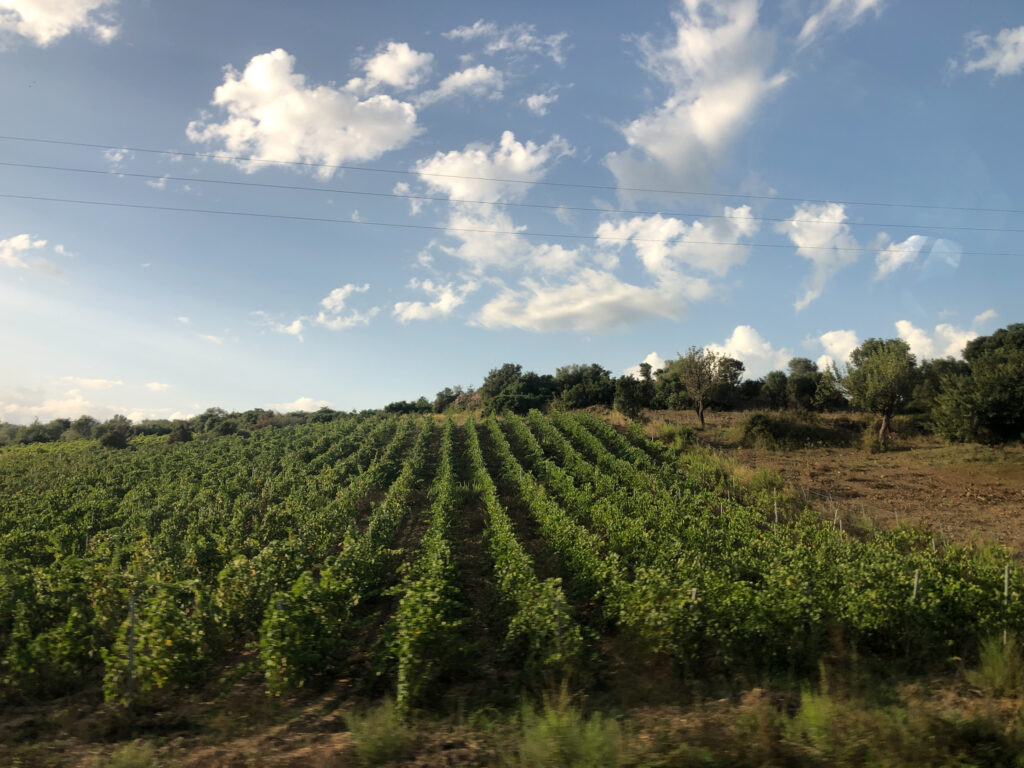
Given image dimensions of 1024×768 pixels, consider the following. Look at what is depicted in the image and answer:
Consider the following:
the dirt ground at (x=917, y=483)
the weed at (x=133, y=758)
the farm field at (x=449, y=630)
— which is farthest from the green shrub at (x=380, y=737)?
the dirt ground at (x=917, y=483)

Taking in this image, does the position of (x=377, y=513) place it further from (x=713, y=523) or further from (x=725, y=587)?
(x=725, y=587)

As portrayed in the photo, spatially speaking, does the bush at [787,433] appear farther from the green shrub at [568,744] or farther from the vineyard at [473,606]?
the green shrub at [568,744]

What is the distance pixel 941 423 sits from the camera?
28.3m

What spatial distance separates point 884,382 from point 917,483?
9833 mm

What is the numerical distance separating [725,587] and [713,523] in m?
7.67

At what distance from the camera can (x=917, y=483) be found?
22312 mm

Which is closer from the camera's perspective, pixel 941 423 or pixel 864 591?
pixel 864 591

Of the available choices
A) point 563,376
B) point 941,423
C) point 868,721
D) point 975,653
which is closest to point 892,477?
point 941,423

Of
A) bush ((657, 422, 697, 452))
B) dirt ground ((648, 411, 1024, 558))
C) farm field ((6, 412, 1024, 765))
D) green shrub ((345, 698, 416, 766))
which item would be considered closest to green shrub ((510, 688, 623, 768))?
farm field ((6, 412, 1024, 765))

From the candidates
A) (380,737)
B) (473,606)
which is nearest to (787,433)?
(473,606)

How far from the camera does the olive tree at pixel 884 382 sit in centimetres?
3014

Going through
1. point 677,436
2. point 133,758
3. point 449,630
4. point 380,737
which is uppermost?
point 677,436

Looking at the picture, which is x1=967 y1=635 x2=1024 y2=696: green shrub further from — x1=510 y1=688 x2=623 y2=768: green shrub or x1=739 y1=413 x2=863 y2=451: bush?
x1=739 y1=413 x2=863 y2=451: bush

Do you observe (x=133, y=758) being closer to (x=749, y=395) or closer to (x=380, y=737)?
(x=380, y=737)
